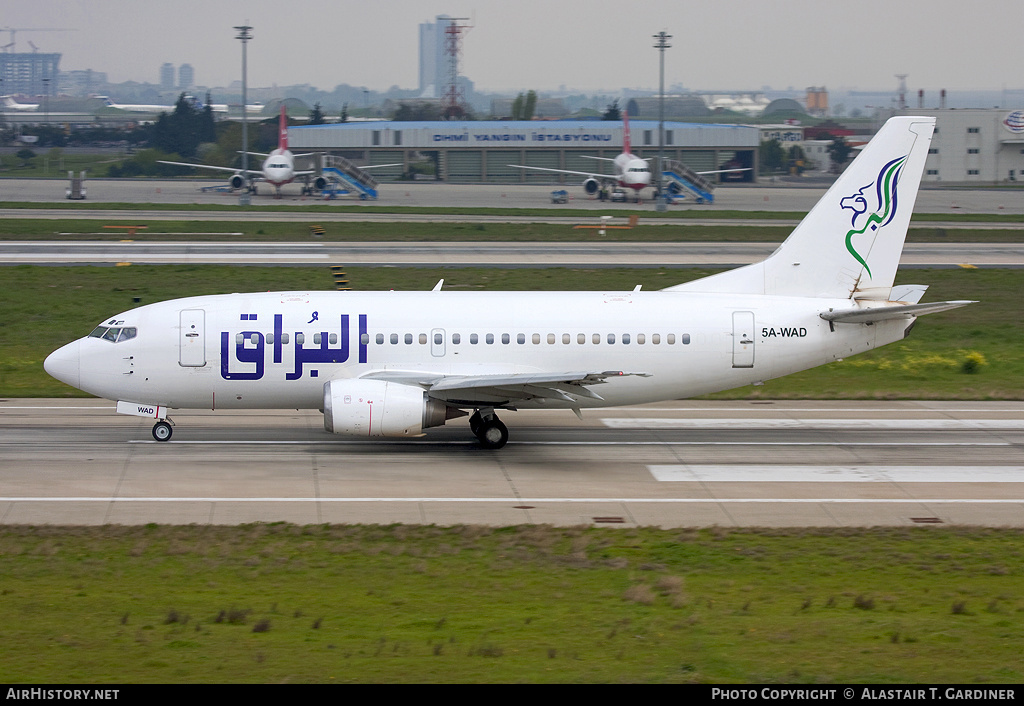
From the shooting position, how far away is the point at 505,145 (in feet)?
496

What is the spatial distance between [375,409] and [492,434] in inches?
138

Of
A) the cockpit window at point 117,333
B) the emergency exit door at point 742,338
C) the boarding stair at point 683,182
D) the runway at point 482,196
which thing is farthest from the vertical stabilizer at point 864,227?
the boarding stair at point 683,182

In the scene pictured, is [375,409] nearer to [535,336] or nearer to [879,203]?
[535,336]

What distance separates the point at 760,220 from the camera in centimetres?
8988

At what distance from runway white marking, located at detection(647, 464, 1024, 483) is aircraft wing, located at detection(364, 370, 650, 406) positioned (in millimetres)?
2725

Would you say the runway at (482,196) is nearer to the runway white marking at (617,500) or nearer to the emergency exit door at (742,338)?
the emergency exit door at (742,338)

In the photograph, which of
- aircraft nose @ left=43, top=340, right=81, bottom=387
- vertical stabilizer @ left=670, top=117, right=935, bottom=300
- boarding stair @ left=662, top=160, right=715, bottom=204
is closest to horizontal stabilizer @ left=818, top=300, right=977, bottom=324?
vertical stabilizer @ left=670, top=117, right=935, bottom=300

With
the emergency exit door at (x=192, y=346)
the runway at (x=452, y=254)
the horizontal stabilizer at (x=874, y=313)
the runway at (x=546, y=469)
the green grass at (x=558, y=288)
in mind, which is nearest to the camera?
the runway at (x=546, y=469)

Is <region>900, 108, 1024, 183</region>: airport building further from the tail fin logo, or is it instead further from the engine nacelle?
the engine nacelle

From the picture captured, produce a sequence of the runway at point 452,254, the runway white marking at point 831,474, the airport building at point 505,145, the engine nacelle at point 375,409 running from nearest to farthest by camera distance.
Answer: the runway white marking at point 831,474 → the engine nacelle at point 375,409 → the runway at point 452,254 → the airport building at point 505,145

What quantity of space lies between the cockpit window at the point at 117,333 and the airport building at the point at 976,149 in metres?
145

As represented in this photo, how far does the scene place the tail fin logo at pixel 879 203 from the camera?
30.9 m

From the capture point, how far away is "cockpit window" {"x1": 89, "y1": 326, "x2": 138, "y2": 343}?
2950 centimetres
